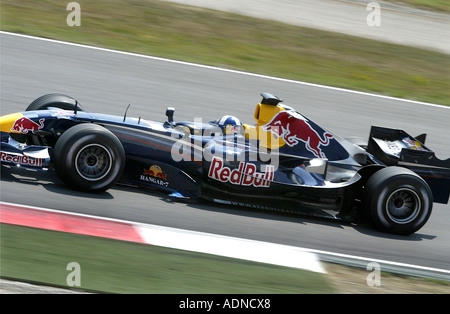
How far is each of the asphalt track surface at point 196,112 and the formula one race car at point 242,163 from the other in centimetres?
19

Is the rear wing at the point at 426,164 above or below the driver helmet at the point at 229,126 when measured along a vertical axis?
below

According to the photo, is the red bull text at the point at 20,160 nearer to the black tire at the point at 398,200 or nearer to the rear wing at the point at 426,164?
the black tire at the point at 398,200

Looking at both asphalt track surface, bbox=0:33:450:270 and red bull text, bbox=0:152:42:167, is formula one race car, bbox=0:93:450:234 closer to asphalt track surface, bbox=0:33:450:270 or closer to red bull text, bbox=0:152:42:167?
red bull text, bbox=0:152:42:167

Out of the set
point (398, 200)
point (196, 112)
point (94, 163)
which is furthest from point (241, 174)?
point (196, 112)

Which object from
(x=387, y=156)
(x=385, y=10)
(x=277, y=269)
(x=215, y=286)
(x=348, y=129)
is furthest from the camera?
(x=385, y=10)

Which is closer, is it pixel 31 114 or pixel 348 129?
pixel 31 114

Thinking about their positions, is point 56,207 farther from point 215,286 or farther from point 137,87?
point 137,87

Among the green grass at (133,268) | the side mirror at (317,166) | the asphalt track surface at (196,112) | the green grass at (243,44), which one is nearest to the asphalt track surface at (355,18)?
the green grass at (243,44)

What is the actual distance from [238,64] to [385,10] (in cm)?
742

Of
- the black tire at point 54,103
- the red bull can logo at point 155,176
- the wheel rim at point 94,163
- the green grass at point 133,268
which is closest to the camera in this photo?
the green grass at point 133,268

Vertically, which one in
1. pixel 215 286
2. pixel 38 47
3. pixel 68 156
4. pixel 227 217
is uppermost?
pixel 38 47

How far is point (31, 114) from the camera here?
22.4 feet

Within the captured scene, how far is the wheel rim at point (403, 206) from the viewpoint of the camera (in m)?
7.10

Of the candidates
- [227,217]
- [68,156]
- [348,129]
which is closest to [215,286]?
[227,217]
